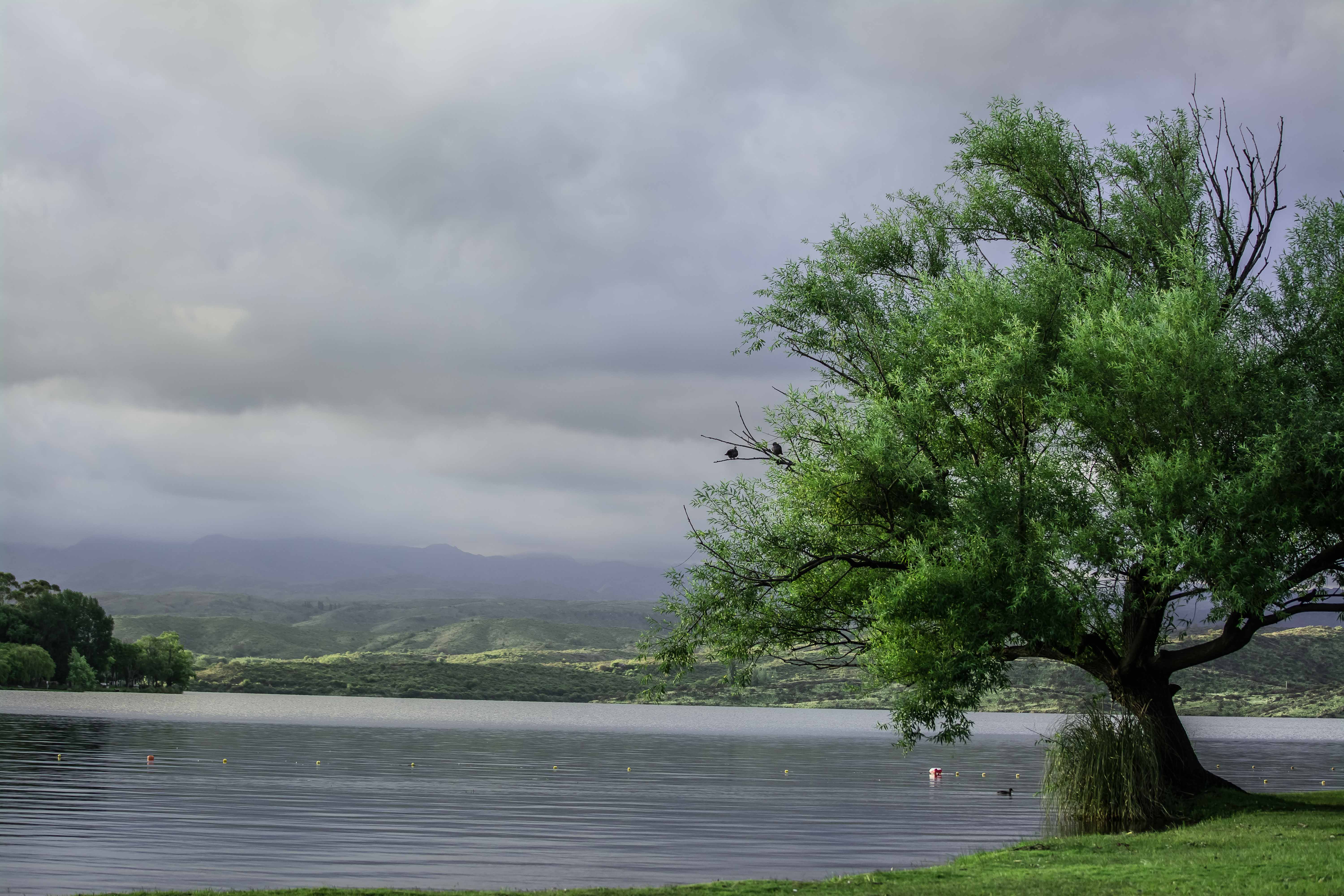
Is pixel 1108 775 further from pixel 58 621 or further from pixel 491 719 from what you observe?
pixel 58 621

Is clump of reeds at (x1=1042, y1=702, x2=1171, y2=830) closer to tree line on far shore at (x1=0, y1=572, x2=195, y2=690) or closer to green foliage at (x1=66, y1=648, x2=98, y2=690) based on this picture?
tree line on far shore at (x1=0, y1=572, x2=195, y2=690)

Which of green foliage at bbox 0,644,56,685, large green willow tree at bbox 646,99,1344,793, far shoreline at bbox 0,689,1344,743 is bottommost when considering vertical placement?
far shoreline at bbox 0,689,1344,743

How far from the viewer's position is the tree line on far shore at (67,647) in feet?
493

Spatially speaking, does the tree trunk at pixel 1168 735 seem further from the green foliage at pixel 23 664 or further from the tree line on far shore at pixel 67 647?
the tree line on far shore at pixel 67 647

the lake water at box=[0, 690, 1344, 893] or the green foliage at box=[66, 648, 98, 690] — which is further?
the green foliage at box=[66, 648, 98, 690]

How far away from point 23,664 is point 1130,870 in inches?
6420

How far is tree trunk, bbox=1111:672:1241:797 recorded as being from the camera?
3030cm

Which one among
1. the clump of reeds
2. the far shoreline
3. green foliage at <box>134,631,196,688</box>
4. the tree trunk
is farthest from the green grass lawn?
green foliage at <box>134,631,196,688</box>

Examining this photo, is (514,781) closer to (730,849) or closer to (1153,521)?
(730,849)

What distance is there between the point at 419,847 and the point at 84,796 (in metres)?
18.0

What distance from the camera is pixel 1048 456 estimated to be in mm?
29109

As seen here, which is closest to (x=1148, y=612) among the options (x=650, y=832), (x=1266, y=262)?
(x=1266, y=262)

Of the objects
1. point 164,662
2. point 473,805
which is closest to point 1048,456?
point 473,805

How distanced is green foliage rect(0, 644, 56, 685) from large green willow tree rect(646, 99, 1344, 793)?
145m
